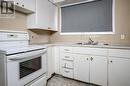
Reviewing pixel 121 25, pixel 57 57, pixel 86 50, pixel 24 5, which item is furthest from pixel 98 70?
pixel 24 5

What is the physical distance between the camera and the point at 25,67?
4.56 feet

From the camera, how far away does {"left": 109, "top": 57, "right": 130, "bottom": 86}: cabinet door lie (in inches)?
66.8

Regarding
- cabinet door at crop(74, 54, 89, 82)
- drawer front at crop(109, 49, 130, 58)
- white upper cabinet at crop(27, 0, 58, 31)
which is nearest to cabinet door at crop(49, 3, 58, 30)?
white upper cabinet at crop(27, 0, 58, 31)

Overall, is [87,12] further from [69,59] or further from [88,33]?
[69,59]

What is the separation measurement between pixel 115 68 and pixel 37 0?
7.12ft

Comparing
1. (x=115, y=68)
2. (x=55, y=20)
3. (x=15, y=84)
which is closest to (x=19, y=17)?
(x=55, y=20)

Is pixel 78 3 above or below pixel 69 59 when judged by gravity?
above

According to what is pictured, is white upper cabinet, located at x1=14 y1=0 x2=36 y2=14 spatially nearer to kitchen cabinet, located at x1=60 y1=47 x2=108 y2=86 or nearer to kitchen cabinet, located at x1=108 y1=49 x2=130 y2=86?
kitchen cabinet, located at x1=60 y1=47 x2=108 y2=86

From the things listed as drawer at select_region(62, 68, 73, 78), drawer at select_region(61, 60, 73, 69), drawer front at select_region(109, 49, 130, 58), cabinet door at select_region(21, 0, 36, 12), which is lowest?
drawer at select_region(62, 68, 73, 78)

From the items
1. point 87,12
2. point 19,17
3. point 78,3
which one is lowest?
point 19,17

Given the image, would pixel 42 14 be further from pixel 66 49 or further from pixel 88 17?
pixel 88 17

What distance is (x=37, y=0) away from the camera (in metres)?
2.17

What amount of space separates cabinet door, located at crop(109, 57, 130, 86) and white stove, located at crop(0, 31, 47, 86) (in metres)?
1.29

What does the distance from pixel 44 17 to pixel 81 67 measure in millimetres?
1529
